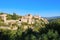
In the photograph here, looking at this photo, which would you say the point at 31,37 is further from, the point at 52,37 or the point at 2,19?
the point at 2,19

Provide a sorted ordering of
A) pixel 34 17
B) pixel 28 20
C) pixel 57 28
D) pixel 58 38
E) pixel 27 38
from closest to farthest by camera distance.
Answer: pixel 58 38, pixel 27 38, pixel 57 28, pixel 28 20, pixel 34 17

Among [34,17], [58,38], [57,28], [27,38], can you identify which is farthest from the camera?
[34,17]

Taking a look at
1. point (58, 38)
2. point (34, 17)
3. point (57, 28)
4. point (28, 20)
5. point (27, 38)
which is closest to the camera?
point (58, 38)

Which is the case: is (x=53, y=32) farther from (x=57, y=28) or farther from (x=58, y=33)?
(x=57, y=28)

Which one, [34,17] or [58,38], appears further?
[34,17]

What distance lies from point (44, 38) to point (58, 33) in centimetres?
133

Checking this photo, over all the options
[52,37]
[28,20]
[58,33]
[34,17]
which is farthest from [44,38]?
[34,17]

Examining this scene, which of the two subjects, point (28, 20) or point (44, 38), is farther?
point (28, 20)

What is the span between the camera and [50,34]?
12406mm

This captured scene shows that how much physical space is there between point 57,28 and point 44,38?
2305mm

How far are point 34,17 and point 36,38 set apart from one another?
3222cm

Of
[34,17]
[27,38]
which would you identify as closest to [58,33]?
[27,38]

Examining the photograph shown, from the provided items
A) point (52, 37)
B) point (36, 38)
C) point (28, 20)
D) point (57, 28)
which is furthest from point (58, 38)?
point (28, 20)

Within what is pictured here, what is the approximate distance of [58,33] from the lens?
12938mm
